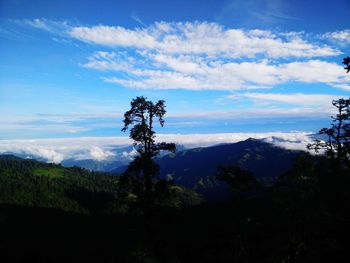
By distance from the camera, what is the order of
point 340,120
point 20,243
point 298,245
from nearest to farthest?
point 298,245, point 340,120, point 20,243

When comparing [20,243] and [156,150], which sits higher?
[156,150]

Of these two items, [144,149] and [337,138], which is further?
[337,138]

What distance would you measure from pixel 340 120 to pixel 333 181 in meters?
9.30

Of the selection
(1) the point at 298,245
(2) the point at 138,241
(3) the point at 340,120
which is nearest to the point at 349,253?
(1) the point at 298,245

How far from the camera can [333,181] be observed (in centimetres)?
3828

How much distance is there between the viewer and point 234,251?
1019 inches

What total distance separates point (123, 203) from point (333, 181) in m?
25.9

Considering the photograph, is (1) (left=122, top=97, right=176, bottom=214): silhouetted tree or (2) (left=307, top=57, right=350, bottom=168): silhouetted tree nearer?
(1) (left=122, top=97, right=176, bottom=214): silhouetted tree

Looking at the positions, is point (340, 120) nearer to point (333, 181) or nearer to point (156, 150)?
point (333, 181)

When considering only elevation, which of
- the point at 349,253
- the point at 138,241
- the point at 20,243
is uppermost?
the point at 138,241

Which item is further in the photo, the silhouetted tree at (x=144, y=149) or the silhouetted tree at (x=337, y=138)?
the silhouetted tree at (x=337, y=138)

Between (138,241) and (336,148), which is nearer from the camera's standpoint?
(138,241)

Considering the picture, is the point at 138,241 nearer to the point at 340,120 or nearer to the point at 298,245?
the point at 298,245

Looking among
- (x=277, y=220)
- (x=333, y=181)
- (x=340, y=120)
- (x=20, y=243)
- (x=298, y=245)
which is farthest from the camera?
(x=20, y=243)
